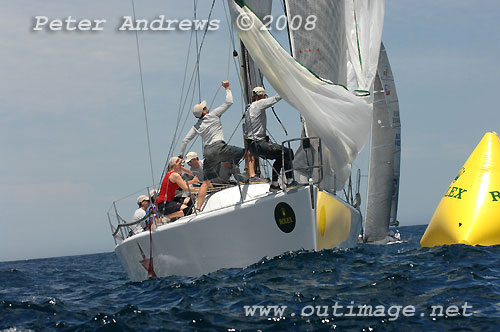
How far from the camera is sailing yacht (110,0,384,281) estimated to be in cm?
760

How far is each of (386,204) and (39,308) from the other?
44.1 feet

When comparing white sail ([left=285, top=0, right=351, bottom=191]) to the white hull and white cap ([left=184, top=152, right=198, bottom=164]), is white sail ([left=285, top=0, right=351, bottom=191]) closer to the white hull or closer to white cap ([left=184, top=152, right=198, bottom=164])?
the white hull

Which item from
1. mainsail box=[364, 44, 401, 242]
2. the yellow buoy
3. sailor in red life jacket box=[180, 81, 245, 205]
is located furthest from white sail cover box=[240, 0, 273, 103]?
mainsail box=[364, 44, 401, 242]

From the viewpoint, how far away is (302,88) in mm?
7840

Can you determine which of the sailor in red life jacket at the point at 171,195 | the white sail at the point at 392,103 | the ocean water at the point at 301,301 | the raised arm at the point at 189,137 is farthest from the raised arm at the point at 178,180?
the white sail at the point at 392,103

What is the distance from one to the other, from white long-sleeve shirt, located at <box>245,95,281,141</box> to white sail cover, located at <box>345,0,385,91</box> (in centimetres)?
141

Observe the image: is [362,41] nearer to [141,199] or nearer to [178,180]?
[178,180]

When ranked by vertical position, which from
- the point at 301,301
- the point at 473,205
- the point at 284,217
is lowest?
the point at 301,301

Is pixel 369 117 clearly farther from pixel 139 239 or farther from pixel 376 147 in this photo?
pixel 376 147

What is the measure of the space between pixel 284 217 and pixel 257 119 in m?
1.65

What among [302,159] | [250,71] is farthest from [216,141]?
[250,71]

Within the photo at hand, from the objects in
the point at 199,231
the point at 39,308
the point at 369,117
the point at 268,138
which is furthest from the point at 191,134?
the point at 39,308

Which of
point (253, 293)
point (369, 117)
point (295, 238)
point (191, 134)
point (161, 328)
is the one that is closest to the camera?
point (161, 328)

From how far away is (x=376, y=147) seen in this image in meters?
17.7
